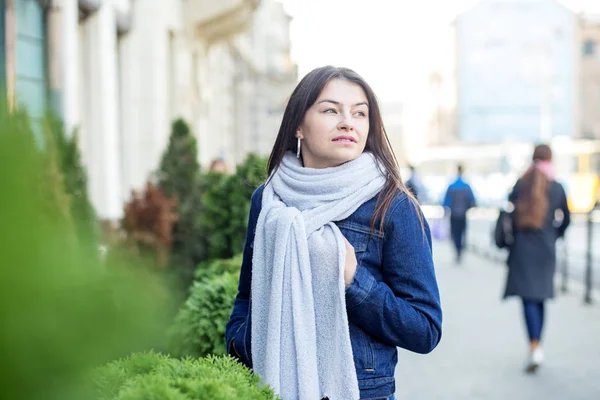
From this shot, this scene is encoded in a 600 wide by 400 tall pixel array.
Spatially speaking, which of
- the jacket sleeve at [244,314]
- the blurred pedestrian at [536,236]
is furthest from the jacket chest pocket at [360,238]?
the blurred pedestrian at [536,236]

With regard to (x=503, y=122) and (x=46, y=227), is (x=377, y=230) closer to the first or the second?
(x=46, y=227)

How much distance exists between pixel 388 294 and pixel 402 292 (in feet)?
0.19

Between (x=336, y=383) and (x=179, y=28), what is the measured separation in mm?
15532

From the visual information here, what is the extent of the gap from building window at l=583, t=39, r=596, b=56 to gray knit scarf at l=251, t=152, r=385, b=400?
78525mm

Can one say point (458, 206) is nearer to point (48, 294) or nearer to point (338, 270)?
point (338, 270)

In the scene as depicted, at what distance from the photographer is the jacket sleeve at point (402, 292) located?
1.97 m

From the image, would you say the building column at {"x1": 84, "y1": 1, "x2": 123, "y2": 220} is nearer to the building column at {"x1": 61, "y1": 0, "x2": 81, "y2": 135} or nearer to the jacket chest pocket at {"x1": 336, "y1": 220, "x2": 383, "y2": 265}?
the building column at {"x1": 61, "y1": 0, "x2": 81, "y2": 135}

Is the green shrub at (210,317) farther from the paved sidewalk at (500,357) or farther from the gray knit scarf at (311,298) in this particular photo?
the paved sidewalk at (500,357)

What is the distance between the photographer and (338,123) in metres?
2.15

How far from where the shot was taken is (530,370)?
6.51 meters

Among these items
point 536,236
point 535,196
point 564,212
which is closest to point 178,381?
point 535,196

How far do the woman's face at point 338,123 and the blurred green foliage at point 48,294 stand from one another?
1.55 meters

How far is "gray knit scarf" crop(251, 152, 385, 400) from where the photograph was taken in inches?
78.1

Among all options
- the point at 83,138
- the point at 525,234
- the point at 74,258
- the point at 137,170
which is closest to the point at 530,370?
the point at 525,234
